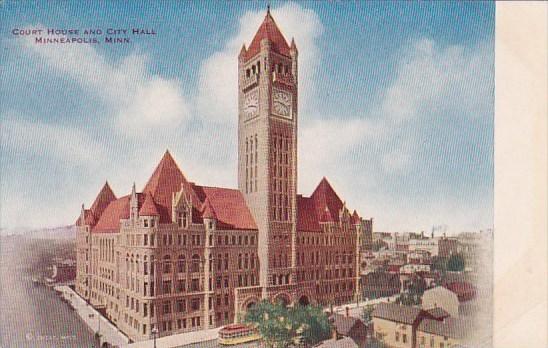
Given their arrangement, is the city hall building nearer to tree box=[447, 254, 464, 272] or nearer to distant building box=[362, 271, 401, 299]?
distant building box=[362, 271, 401, 299]

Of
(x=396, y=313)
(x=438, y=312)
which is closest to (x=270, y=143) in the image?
(x=396, y=313)

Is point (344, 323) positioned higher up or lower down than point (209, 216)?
lower down

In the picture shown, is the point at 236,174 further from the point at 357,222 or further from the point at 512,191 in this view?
the point at 512,191

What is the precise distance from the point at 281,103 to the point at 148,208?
2.17 ft

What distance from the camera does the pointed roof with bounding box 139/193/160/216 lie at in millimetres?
2002

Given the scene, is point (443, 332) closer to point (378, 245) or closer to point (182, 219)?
point (378, 245)

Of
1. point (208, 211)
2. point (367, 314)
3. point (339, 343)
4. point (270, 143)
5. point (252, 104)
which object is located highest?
point (252, 104)

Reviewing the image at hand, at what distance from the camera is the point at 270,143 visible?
6.98 feet

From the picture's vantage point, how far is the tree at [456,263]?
7.25 ft

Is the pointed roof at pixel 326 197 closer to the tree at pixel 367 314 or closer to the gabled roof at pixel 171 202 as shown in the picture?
the gabled roof at pixel 171 202

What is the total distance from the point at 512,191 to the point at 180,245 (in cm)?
136

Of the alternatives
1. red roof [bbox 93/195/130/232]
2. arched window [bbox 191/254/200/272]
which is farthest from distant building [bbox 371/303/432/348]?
red roof [bbox 93/195/130/232]

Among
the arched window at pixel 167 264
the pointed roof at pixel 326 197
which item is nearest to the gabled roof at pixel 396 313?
the pointed roof at pixel 326 197

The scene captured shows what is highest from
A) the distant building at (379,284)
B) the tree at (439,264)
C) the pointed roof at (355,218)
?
the pointed roof at (355,218)
